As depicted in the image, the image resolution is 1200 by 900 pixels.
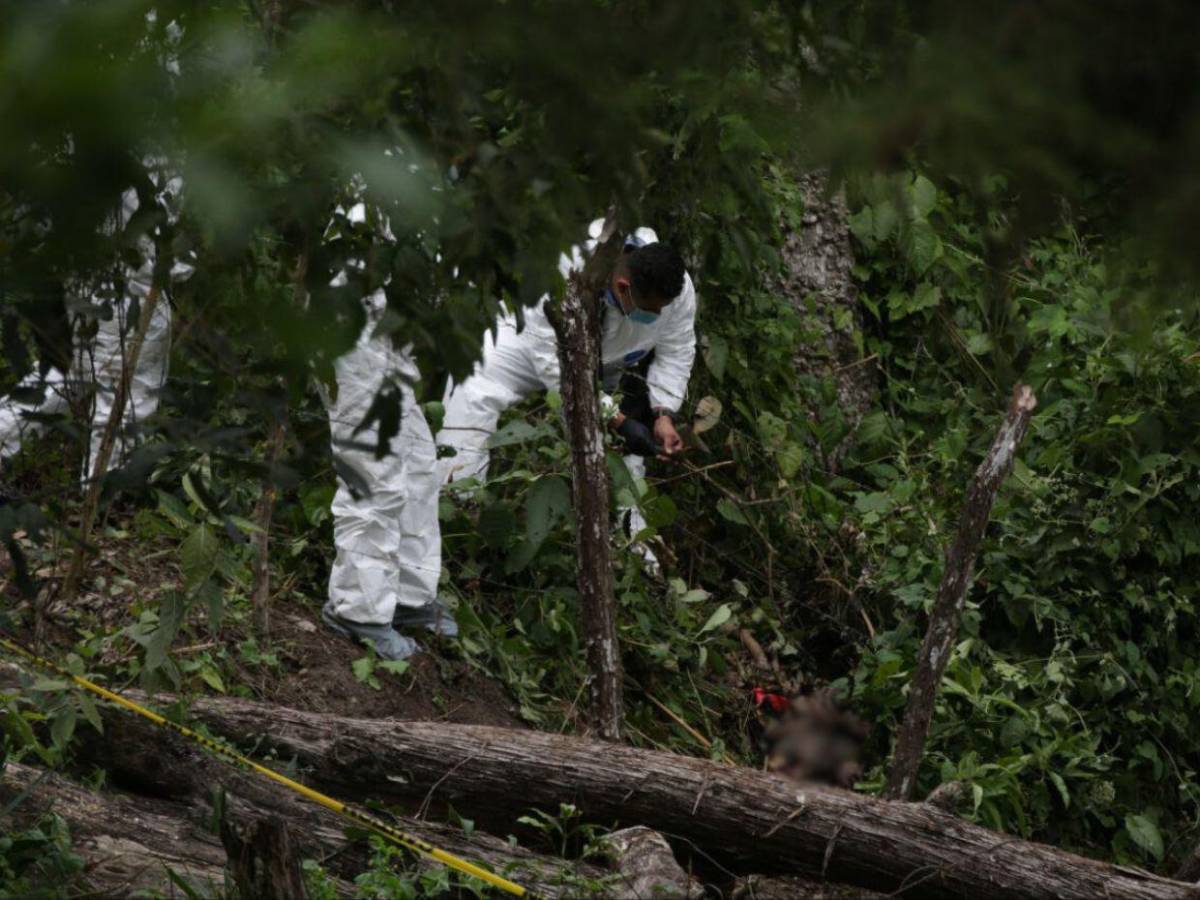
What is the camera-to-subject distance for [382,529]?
5.39 metres

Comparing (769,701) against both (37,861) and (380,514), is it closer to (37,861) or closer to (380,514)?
(380,514)

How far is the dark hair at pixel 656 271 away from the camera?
6.50m

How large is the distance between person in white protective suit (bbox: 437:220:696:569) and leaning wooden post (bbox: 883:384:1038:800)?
160 cm

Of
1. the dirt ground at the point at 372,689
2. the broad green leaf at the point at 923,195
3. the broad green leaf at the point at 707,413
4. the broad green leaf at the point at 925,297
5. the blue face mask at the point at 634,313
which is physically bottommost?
the dirt ground at the point at 372,689

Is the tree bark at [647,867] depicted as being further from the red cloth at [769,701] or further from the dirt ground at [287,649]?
the red cloth at [769,701]

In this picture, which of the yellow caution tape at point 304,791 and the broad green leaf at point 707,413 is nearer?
the yellow caution tape at point 304,791

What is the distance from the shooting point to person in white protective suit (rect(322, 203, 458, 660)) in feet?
17.3

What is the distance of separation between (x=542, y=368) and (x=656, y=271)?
602 millimetres

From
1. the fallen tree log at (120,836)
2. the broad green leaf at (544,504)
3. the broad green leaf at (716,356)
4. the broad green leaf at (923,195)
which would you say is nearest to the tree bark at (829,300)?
the broad green leaf at (923,195)

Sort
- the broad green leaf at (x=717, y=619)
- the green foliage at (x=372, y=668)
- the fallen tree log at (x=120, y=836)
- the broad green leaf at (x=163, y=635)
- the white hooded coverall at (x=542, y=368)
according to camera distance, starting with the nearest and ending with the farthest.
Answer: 1. the fallen tree log at (x=120, y=836)
2. the broad green leaf at (x=163, y=635)
3. the green foliage at (x=372, y=668)
4. the white hooded coverall at (x=542, y=368)
5. the broad green leaf at (x=717, y=619)

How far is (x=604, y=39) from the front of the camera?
1962mm

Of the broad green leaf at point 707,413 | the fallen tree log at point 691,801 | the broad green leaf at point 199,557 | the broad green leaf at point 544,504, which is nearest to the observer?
the fallen tree log at point 691,801

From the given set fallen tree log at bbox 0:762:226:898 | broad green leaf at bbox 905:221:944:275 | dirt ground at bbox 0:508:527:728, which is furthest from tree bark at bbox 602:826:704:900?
broad green leaf at bbox 905:221:944:275

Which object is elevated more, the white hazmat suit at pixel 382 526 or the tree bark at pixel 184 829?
the white hazmat suit at pixel 382 526
